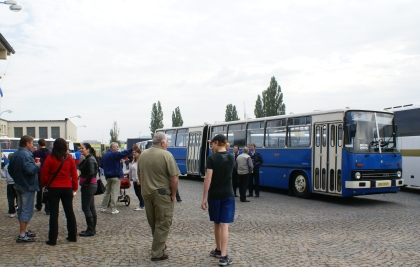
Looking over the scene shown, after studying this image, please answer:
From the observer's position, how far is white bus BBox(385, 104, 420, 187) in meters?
17.9

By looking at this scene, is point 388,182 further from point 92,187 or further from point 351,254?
point 92,187

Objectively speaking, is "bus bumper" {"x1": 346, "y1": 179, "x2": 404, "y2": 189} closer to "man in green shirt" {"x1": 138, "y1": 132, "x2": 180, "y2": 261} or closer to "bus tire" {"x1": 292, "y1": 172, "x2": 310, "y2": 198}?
"bus tire" {"x1": 292, "y1": 172, "x2": 310, "y2": 198}

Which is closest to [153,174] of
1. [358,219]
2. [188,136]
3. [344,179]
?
[358,219]

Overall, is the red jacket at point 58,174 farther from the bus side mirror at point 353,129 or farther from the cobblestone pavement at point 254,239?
the bus side mirror at point 353,129

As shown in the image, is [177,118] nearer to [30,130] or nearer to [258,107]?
[258,107]

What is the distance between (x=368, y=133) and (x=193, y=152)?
480 inches

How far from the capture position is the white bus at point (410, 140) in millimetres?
17906

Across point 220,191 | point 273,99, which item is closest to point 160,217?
point 220,191

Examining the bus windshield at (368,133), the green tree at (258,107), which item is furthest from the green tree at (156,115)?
the bus windshield at (368,133)

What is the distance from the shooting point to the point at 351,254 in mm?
7363

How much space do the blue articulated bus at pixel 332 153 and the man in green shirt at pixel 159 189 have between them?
850cm

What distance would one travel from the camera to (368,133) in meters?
14.4

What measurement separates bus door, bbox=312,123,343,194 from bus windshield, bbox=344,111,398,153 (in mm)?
347

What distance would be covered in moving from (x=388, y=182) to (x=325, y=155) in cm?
205
